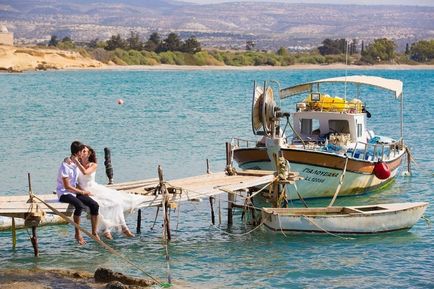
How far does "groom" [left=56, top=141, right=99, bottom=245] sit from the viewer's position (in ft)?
62.9

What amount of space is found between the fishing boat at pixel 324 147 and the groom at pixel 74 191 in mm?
6876

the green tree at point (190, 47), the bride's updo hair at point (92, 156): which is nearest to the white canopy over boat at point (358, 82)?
the bride's updo hair at point (92, 156)

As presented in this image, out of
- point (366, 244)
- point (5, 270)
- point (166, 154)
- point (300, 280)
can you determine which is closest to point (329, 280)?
point (300, 280)

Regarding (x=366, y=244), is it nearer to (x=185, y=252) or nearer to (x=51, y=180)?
(x=185, y=252)

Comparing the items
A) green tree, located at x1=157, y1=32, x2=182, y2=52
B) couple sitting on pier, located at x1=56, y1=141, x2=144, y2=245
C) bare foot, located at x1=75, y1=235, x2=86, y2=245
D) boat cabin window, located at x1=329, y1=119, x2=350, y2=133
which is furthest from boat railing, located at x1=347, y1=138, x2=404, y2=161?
green tree, located at x1=157, y1=32, x2=182, y2=52

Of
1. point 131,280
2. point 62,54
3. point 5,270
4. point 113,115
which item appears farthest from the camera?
point 62,54

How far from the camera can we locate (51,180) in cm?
3112

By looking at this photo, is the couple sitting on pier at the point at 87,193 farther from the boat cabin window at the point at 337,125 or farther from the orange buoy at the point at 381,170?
the boat cabin window at the point at 337,125

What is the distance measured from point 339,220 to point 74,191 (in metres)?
6.58

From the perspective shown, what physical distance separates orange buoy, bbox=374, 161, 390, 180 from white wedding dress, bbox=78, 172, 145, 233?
10.7 metres

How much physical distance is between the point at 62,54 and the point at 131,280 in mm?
133683

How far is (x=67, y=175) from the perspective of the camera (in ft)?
62.7

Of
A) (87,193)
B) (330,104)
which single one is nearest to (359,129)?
(330,104)

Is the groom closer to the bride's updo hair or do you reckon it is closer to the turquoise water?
the bride's updo hair
